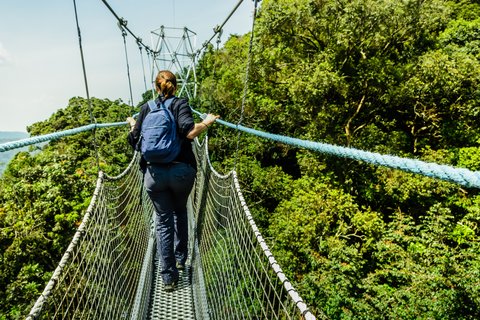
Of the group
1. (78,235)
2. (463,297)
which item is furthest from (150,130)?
(463,297)

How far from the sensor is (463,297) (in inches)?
265

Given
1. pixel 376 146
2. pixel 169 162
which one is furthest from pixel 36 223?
pixel 169 162

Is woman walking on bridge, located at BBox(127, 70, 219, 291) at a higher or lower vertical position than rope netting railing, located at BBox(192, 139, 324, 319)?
higher

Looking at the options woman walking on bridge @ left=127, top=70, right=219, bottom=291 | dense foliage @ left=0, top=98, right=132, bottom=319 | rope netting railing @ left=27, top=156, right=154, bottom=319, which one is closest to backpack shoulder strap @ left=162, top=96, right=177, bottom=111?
woman walking on bridge @ left=127, top=70, right=219, bottom=291

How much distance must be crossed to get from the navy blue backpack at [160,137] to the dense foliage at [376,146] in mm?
6588

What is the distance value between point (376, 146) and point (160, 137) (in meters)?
8.39

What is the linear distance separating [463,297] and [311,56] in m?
6.12

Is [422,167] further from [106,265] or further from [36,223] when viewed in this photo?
[36,223]

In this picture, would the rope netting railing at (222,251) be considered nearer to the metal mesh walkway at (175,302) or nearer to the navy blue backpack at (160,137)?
the metal mesh walkway at (175,302)

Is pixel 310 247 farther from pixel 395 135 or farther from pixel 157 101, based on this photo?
pixel 157 101

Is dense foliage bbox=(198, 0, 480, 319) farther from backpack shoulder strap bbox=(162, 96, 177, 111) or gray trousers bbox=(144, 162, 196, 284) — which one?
backpack shoulder strap bbox=(162, 96, 177, 111)

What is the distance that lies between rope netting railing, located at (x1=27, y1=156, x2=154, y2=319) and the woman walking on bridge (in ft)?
0.62

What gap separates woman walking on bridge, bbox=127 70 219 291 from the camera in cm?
163

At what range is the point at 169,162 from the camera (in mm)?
1678
